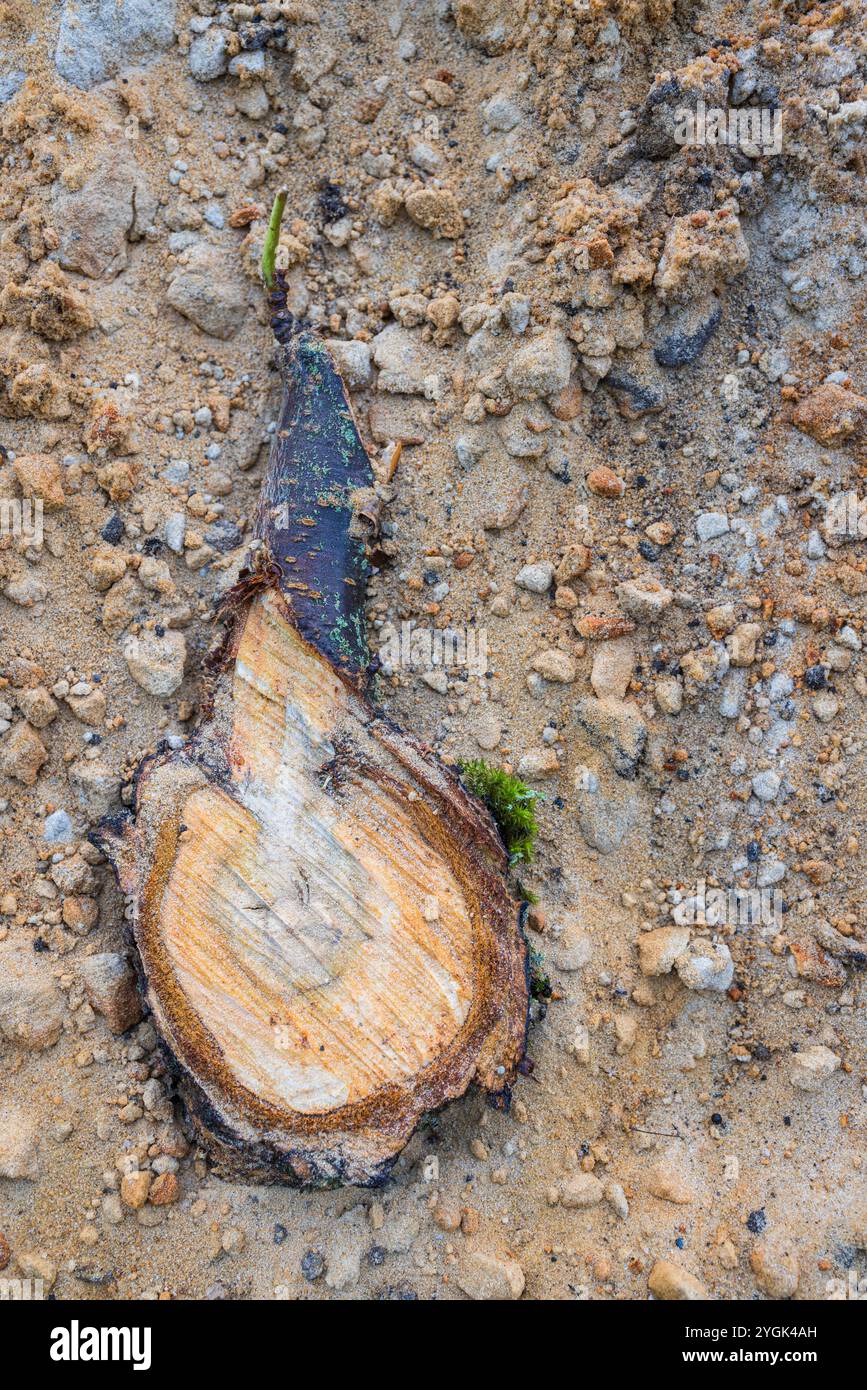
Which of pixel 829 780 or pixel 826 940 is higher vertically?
pixel 829 780

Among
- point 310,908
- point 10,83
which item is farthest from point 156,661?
point 10,83

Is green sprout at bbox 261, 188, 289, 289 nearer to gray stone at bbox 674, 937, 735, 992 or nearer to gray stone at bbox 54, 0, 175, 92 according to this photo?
gray stone at bbox 54, 0, 175, 92

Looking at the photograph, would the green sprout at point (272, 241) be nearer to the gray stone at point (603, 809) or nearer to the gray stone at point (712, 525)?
the gray stone at point (712, 525)

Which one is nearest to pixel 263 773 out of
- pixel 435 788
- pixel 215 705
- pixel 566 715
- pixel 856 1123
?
pixel 215 705

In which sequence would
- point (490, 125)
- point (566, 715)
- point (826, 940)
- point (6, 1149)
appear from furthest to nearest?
point (490, 125), point (566, 715), point (826, 940), point (6, 1149)

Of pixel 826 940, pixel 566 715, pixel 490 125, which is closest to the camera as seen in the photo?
pixel 826 940

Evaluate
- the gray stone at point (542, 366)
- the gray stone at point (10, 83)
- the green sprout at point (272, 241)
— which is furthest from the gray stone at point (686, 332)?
the gray stone at point (10, 83)

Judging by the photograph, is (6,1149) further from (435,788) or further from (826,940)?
(826,940)

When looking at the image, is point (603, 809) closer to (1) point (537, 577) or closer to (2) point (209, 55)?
(1) point (537, 577)
